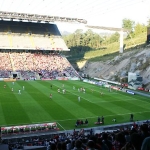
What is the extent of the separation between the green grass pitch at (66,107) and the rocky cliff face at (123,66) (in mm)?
17353

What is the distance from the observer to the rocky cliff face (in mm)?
62156

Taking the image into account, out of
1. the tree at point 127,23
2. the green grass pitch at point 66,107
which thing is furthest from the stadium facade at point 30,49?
the tree at point 127,23

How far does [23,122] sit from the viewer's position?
27.6 m

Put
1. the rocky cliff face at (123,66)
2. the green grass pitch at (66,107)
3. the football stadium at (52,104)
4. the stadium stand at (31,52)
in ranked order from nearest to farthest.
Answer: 1. the football stadium at (52,104)
2. the green grass pitch at (66,107)
3. the rocky cliff face at (123,66)
4. the stadium stand at (31,52)

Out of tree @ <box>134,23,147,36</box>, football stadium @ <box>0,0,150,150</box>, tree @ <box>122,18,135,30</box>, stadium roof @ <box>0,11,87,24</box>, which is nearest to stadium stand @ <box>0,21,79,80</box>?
football stadium @ <box>0,0,150,150</box>

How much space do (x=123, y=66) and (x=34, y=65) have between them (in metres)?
25.7

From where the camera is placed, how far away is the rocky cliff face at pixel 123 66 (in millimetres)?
62156

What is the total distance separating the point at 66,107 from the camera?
35094 mm

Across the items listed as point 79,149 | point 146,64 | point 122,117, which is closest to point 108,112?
point 122,117

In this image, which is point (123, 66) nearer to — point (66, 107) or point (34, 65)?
point (34, 65)

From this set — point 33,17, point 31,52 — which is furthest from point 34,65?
point 33,17

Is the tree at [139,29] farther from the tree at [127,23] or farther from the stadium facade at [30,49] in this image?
the stadium facade at [30,49]

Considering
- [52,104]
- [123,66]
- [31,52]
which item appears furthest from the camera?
[31,52]

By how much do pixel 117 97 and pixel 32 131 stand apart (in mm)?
22674
